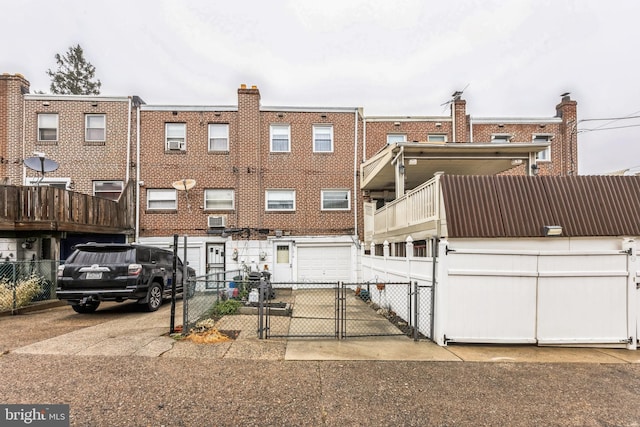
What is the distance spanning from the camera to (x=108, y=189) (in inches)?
570

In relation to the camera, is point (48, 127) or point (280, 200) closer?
point (48, 127)

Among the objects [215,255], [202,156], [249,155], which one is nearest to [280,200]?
[249,155]

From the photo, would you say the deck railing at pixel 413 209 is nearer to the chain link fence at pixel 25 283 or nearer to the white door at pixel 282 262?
the white door at pixel 282 262

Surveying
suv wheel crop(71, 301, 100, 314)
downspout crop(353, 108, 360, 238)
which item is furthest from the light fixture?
suv wheel crop(71, 301, 100, 314)

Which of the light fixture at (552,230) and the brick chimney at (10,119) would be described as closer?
the light fixture at (552,230)

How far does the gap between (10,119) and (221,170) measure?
343 inches

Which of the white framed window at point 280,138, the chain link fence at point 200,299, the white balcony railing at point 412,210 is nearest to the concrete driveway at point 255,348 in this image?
the chain link fence at point 200,299

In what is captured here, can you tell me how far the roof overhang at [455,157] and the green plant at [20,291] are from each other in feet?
35.1

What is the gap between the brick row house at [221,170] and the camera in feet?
46.9

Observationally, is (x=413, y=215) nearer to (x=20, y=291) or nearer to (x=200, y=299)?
(x=200, y=299)

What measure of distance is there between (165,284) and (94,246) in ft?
7.28

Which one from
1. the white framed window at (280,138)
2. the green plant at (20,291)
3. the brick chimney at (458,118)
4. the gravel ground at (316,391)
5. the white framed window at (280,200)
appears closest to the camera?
the gravel ground at (316,391)

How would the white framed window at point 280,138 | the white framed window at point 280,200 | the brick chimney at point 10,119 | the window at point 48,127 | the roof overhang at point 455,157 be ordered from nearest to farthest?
the roof overhang at point 455,157, the brick chimney at point 10,119, the window at point 48,127, the white framed window at point 280,200, the white framed window at point 280,138

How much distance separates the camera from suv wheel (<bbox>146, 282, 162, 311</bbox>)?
9094 millimetres
